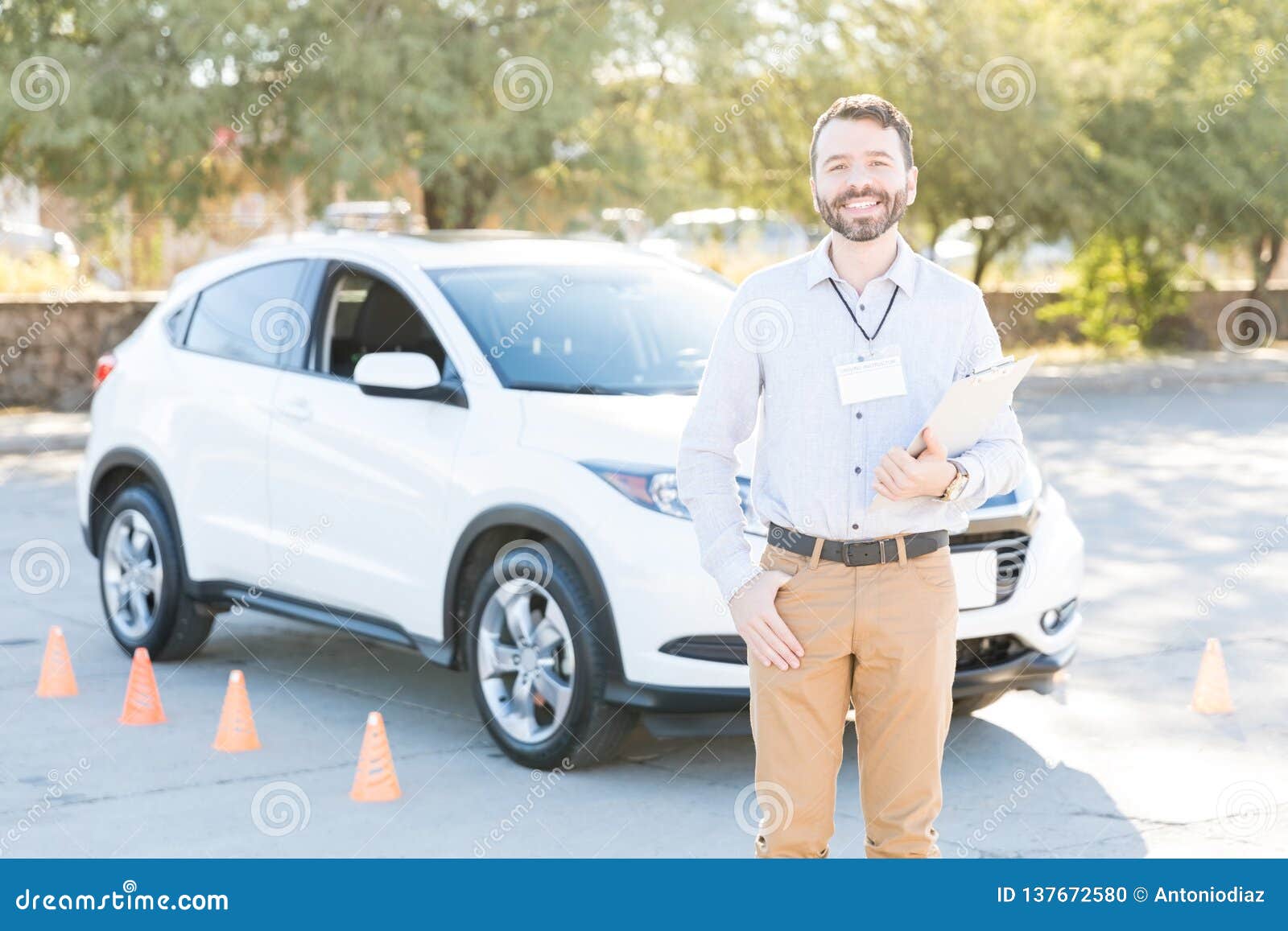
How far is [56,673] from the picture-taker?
23.0ft

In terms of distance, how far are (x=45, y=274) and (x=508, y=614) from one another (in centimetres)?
1771

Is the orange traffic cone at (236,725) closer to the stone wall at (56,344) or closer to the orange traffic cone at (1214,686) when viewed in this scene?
the orange traffic cone at (1214,686)

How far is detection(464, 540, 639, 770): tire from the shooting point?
223 inches

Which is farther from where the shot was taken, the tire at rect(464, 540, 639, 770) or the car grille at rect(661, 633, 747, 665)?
the tire at rect(464, 540, 639, 770)

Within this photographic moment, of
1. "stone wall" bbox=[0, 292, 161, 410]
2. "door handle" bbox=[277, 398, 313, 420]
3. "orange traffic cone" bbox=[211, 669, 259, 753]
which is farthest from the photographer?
"stone wall" bbox=[0, 292, 161, 410]

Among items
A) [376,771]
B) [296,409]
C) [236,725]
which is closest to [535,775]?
[376,771]

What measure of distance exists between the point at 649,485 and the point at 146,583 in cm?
299

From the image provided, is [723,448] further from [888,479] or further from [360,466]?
[360,466]

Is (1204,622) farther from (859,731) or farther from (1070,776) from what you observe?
(859,731)

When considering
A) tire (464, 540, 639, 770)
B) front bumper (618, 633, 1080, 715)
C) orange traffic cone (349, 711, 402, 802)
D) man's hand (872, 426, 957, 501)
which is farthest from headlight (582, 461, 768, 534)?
man's hand (872, 426, 957, 501)

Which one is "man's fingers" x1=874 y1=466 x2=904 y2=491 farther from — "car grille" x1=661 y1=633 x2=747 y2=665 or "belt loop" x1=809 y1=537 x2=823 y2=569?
"car grille" x1=661 y1=633 x2=747 y2=665

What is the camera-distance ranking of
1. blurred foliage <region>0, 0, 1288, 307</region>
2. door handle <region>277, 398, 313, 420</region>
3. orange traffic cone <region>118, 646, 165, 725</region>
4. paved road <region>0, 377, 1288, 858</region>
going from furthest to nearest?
blurred foliage <region>0, 0, 1288, 307</region>
door handle <region>277, 398, 313, 420</region>
orange traffic cone <region>118, 646, 165, 725</region>
paved road <region>0, 377, 1288, 858</region>

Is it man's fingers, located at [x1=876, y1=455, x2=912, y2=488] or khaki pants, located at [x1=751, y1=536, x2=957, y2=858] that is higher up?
man's fingers, located at [x1=876, y1=455, x2=912, y2=488]

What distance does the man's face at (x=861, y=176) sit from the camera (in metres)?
3.27
